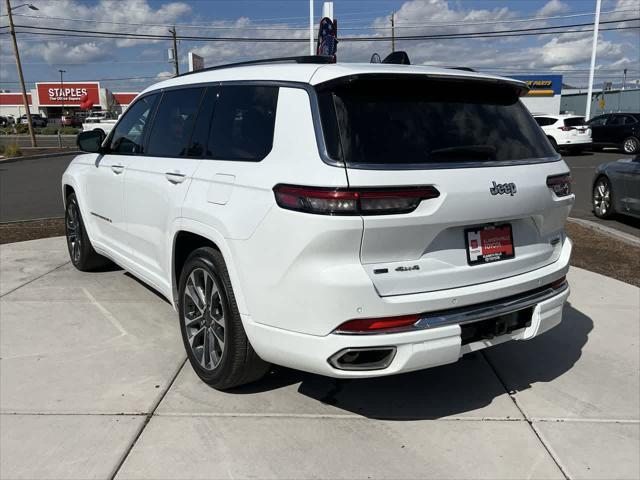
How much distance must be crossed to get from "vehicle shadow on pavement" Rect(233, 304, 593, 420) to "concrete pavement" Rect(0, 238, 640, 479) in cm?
1

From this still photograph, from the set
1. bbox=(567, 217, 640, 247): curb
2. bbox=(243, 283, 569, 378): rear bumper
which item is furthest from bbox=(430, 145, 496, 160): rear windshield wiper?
bbox=(567, 217, 640, 247): curb

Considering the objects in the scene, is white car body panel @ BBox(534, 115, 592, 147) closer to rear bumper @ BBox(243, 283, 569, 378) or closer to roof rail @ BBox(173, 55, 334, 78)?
roof rail @ BBox(173, 55, 334, 78)

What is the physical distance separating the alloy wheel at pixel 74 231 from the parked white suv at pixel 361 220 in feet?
8.97

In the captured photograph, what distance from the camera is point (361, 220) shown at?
8.37 ft

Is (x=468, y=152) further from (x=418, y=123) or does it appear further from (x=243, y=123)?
(x=243, y=123)

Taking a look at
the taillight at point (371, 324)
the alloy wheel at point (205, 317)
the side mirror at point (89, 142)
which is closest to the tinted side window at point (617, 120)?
the side mirror at point (89, 142)

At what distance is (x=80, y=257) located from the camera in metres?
6.04

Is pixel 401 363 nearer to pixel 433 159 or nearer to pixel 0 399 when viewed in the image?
pixel 433 159

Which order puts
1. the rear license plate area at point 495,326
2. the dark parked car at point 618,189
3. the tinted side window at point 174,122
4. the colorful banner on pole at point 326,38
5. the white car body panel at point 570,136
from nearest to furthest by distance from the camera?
the rear license plate area at point 495,326 → the tinted side window at point 174,122 → the dark parked car at point 618,189 → the colorful banner on pole at point 326,38 → the white car body panel at point 570,136

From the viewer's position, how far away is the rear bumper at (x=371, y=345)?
2.69m

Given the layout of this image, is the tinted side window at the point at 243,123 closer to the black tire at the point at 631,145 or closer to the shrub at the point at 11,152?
the shrub at the point at 11,152

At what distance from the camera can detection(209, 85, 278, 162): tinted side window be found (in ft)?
10.0

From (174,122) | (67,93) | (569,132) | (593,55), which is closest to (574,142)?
(569,132)

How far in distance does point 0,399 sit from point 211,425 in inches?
54.1
